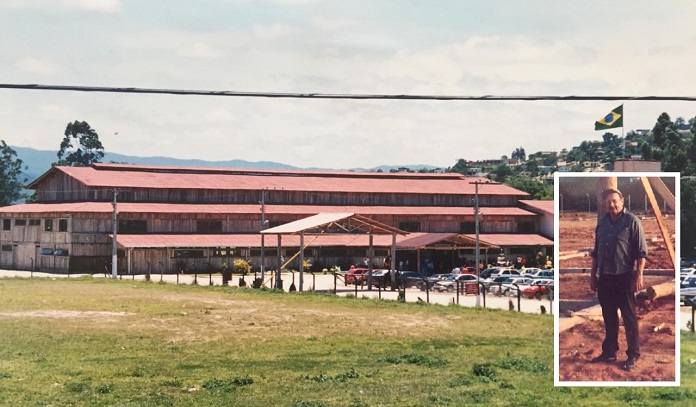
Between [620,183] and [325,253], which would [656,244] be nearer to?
[620,183]

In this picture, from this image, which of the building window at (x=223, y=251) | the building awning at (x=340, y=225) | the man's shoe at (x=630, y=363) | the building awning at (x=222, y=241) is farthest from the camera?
the building window at (x=223, y=251)

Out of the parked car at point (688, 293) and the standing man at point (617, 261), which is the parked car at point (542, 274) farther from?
the standing man at point (617, 261)

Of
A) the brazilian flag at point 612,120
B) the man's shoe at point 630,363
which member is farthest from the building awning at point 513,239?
the man's shoe at point 630,363

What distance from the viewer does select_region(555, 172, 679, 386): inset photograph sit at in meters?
12.7

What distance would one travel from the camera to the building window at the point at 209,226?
68188mm

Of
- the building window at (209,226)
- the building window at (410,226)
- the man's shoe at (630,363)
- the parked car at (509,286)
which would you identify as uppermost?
the building window at (410,226)

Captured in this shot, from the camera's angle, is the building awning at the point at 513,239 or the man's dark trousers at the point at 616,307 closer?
the man's dark trousers at the point at 616,307

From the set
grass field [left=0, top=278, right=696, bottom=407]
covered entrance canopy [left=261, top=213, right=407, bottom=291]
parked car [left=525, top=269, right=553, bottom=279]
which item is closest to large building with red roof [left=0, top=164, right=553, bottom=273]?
parked car [left=525, top=269, right=553, bottom=279]

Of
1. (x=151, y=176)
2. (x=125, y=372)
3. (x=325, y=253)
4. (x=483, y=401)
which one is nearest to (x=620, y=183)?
(x=483, y=401)

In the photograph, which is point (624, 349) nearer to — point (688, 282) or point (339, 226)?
point (688, 282)

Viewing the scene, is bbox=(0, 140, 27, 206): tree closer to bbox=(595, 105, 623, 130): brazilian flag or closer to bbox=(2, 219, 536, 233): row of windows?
bbox=(2, 219, 536, 233): row of windows

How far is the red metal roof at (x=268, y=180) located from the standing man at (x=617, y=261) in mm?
58521

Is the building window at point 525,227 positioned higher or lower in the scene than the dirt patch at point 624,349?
higher

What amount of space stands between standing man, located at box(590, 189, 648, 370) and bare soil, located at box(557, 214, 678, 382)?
0.96 feet
